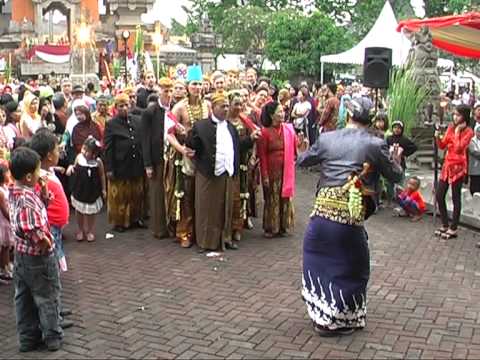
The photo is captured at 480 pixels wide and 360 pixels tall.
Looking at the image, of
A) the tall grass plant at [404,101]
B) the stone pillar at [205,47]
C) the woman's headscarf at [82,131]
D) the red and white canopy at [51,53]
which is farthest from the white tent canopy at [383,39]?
the red and white canopy at [51,53]

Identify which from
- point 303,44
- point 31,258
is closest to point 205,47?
point 303,44

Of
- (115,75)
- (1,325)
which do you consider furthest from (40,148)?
(115,75)

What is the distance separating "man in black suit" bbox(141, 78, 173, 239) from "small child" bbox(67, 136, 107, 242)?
0.61 m

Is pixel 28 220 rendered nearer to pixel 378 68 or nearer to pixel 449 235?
pixel 449 235

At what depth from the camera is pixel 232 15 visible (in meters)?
40.0

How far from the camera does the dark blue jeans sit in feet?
16.5

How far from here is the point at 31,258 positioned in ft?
16.5

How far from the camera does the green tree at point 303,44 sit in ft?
89.9

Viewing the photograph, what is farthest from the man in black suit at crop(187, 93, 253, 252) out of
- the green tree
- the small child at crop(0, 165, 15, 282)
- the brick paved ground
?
the green tree

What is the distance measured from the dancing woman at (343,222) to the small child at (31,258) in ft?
6.46

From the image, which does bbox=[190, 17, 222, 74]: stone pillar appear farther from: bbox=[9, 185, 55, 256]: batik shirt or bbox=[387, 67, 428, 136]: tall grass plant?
bbox=[9, 185, 55, 256]: batik shirt

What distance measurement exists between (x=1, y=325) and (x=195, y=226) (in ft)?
9.54

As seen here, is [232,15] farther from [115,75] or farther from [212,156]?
[212,156]

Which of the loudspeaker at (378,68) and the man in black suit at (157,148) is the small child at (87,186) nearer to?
the man in black suit at (157,148)
